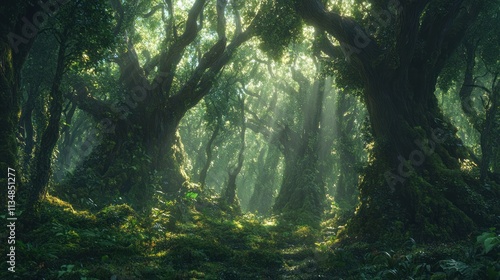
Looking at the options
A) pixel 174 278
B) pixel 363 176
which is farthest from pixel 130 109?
pixel 174 278

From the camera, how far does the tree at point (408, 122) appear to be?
11.1 metres

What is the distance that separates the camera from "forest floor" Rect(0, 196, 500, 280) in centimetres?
600

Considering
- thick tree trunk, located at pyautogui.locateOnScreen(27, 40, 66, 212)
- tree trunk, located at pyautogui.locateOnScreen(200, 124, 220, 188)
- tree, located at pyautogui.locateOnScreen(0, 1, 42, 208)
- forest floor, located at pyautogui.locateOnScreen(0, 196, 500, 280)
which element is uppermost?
tree trunk, located at pyautogui.locateOnScreen(200, 124, 220, 188)

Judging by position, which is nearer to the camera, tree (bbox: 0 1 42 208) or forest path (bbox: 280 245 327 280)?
forest path (bbox: 280 245 327 280)

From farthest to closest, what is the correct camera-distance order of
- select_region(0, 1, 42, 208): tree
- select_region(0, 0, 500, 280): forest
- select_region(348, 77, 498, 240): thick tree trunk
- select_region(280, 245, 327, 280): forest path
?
select_region(348, 77, 498, 240): thick tree trunk
select_region(0, 1, 42, 208): tree
select_region(280, 245, 327, 280): forest path
select_region(0, 0, 500, 280): forest

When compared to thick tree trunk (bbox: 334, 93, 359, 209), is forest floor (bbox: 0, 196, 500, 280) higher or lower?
lower

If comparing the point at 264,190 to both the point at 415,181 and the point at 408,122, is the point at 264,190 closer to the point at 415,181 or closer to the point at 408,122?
the point at 408,122

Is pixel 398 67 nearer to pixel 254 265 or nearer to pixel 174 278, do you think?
pixel 254 265

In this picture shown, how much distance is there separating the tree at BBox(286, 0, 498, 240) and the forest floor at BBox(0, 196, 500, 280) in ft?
5.24

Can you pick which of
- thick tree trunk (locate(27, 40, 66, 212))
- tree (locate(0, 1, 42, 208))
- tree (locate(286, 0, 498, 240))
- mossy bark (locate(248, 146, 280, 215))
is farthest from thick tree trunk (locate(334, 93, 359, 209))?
thick tree trunk (locate(27, 40, 66, 212))

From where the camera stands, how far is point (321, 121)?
29.1 m

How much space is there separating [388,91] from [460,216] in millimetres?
4920

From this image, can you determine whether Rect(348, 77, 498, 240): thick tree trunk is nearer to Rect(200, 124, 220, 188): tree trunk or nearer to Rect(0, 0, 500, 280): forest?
Rect(0, 0, 500, 280): forest

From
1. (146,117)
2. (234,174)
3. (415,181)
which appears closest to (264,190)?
(234,174)
